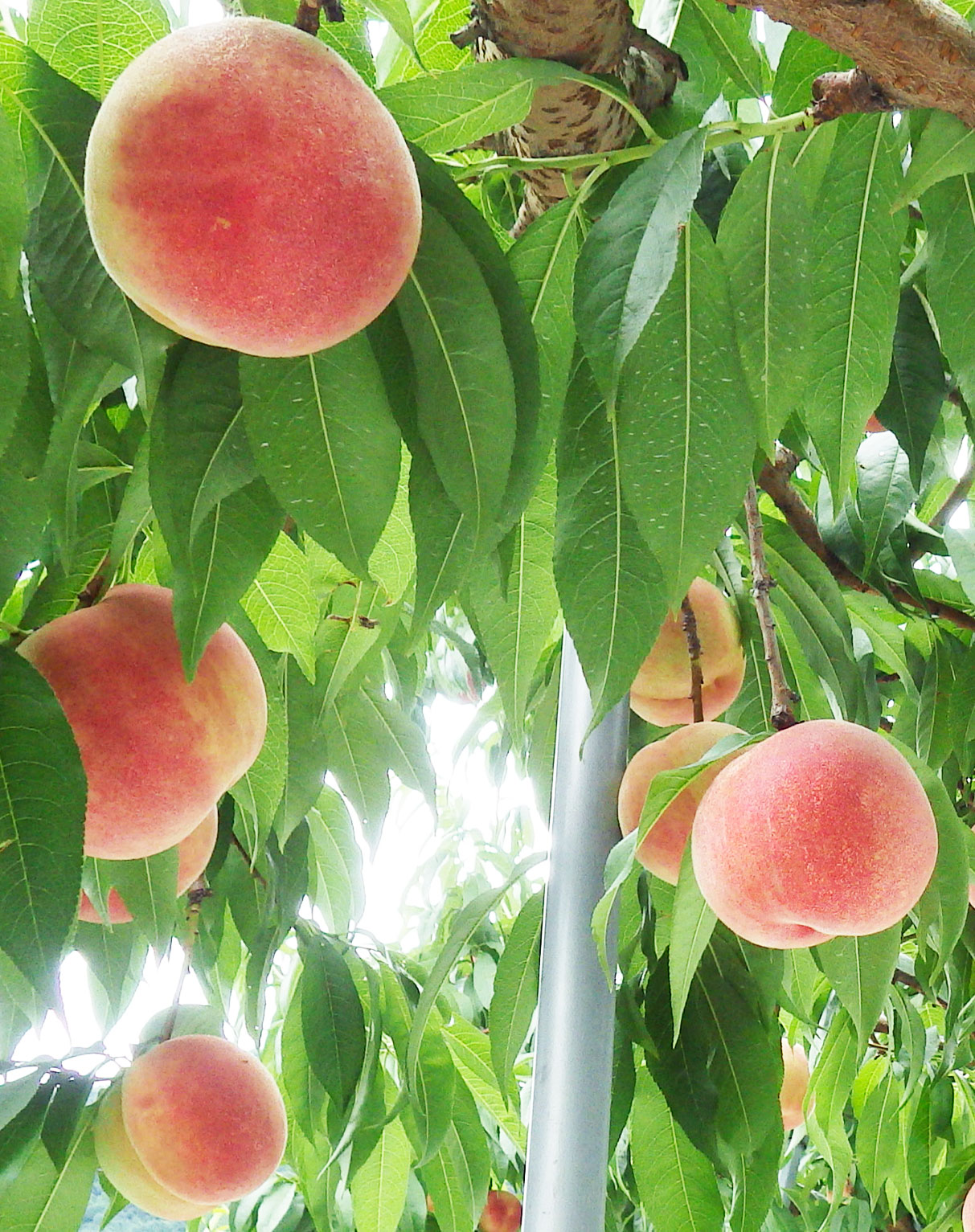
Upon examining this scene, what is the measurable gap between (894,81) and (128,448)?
1.27ft

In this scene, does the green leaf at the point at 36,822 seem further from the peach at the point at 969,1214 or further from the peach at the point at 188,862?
the peach at the point at 969,1214

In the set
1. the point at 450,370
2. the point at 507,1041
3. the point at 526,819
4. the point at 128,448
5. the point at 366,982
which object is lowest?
the point at 526,819

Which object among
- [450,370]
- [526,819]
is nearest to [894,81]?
[450,370]

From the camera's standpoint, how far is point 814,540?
3.02 feet

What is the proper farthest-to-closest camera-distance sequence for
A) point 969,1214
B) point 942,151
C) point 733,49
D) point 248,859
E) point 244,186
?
point 969,1214, point 248,859, point 733,49, point 942,151, point 244,186

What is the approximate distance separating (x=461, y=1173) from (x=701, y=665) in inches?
20.4

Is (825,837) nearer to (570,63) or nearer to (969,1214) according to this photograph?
(570,63)

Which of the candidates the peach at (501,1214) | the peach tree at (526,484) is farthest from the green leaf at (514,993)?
the peach at (501,1214)

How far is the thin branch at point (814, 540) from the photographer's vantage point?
866mm

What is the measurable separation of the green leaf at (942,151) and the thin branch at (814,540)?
38cm

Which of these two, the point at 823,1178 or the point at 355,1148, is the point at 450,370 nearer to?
the point at 355,1148

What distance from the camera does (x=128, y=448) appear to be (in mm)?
649

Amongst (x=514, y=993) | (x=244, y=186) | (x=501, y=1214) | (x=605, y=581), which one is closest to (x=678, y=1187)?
(x=514, y=993)

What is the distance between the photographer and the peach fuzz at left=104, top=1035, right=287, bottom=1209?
88cm
